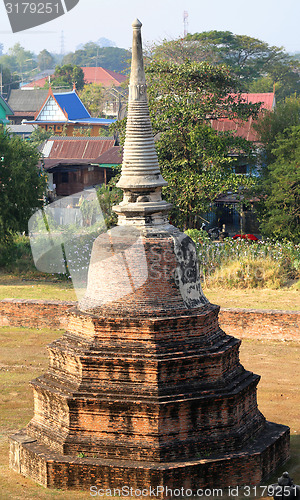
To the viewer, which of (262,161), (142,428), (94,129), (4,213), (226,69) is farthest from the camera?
(94,129)

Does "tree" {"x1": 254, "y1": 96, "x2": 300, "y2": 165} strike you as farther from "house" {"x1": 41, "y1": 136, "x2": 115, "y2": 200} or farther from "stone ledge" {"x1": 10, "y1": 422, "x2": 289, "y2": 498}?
"stone ledge" {"x1": 10, "y1": 422, "x2": 289, "y2": 498}

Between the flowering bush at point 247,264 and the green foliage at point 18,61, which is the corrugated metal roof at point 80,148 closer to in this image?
the flowering bush at point 247,264

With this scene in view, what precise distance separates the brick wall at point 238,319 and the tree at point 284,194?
911cm

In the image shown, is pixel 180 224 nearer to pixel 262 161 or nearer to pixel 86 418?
pixel 262 161

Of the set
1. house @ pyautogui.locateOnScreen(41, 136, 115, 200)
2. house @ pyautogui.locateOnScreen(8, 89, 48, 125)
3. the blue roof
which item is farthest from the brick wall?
house @ pyautogui.locateOnScreen(8, 89, 48, 125)

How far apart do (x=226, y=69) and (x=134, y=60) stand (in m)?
17.9

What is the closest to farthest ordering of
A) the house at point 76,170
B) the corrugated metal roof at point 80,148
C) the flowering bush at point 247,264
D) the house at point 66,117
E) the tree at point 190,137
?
the flowering bush at point 247,264, the tree at point 190,137, the house at point 76,170, the corrugated metal roof at point 80,148, the house at point 66,117

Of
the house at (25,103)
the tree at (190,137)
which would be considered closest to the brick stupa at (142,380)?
the tree at (190,137)

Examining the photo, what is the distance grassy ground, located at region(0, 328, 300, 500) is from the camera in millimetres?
11500

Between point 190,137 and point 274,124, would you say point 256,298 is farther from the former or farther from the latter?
point 274,124

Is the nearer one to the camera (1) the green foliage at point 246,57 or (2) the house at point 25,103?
(1) the green foliage at point 246,57

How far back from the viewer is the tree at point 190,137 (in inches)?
1069

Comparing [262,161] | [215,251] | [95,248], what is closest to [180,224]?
[215,251]

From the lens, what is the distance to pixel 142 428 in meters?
10.9
